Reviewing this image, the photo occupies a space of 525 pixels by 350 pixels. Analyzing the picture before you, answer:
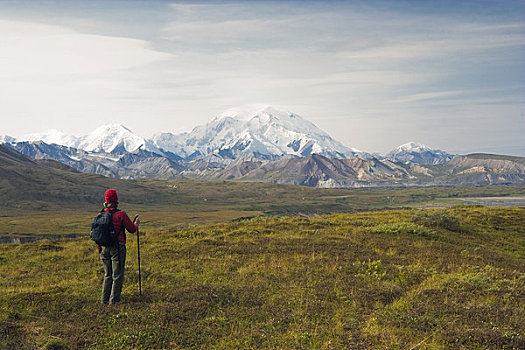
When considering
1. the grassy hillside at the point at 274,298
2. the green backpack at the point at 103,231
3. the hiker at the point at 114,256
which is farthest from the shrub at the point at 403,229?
the green backpack at the point at 103,231

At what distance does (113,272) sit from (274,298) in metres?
5.93

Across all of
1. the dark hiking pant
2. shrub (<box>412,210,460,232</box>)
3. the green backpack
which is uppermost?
the green backpack

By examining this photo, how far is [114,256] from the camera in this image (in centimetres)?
1430

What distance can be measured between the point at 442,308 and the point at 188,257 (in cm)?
1337

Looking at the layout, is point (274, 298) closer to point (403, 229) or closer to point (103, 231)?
point (103, 231)

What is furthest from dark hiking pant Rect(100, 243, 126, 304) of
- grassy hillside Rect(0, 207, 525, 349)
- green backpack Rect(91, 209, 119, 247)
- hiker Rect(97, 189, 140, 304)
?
grassy hillside Rect(0, 207, 525, 349)

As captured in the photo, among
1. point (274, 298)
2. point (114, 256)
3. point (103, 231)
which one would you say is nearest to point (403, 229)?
point (274, 298)

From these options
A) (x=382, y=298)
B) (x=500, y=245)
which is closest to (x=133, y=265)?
(x=382, y=298)

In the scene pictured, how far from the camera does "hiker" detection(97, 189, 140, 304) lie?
14180 mm

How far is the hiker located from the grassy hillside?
0.61 metres

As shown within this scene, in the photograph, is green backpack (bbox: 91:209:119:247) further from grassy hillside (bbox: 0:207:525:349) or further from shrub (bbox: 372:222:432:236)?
shrub (bbox: 372:222:432:236)

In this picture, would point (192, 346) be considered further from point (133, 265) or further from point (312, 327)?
point (133, 265)

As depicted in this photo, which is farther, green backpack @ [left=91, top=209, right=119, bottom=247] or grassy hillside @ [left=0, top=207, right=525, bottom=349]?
green backpack @ [left=91, top=209, right=119, bottom=247]

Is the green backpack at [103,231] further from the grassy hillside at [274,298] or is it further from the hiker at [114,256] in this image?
the grassy hillside at [274,298]
